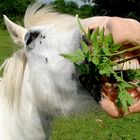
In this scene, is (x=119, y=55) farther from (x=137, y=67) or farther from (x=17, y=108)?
(x=17, y=108)

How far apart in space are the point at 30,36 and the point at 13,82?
11.6 inches

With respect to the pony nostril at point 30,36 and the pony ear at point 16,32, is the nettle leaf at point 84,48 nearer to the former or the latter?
the pony nostril at point 30,36

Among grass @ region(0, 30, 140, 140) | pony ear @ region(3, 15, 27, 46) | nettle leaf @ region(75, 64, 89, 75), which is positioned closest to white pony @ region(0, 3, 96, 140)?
pony ear @ region(3, 15, 27, 46)

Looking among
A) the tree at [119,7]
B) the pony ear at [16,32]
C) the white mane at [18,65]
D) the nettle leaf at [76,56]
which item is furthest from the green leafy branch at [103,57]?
the tree at [119,7]

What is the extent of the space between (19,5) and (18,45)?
27379 mm

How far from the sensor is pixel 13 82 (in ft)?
9.59

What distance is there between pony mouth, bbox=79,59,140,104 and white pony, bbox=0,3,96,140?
83 millimetres

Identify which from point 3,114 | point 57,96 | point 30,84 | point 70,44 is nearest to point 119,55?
point 70,44

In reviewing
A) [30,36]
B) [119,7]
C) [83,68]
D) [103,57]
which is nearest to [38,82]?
[30,36]

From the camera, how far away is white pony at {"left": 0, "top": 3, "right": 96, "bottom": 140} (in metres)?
2.67

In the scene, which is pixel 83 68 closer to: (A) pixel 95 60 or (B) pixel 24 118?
(A) pixel 95 60

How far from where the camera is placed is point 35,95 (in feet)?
9.43

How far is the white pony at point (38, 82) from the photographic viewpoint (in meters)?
2.67

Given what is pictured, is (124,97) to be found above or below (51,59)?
below
